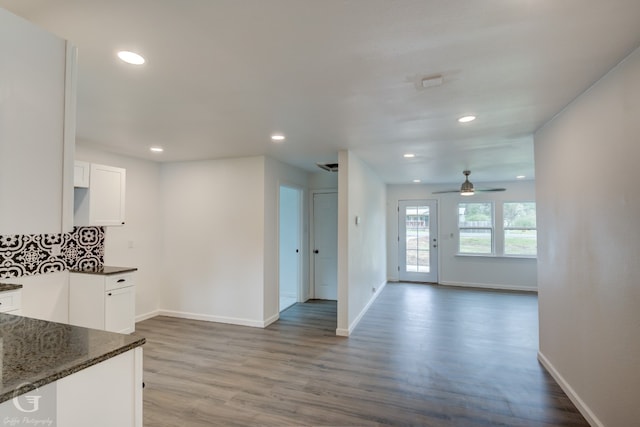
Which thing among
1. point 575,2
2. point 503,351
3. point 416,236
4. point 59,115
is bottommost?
point 503,351

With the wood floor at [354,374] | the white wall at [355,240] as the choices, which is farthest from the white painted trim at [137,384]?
the white wall at [355,240]

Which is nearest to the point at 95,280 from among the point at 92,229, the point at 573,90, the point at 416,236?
the point at 92,229

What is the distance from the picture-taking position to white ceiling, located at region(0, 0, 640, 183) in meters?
1.44

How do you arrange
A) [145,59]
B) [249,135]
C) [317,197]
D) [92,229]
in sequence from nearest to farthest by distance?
[145,59], [249,135], [92,229], [317,197]

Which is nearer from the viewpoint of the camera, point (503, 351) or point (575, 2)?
point (575, 2)

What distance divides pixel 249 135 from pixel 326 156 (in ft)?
4.48

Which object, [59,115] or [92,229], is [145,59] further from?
[92,229]

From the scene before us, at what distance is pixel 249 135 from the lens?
11.4 feet

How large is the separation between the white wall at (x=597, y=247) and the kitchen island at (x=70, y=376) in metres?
2.76

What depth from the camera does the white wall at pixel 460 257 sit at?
689 cm

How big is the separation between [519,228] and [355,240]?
4706 millimetres

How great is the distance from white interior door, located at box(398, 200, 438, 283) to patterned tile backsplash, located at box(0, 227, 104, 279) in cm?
633

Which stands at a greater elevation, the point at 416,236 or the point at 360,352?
the point at 416,236

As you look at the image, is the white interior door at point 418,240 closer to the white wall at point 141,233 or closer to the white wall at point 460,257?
the white wall at point 460,257
